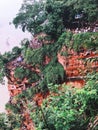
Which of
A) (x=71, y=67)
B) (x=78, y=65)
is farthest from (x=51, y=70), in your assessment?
(x=78, y=65)

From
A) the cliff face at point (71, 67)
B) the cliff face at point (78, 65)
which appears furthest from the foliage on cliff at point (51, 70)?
the cliff face at point (78, 65)

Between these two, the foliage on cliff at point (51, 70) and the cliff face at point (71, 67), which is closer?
the foliage on cliff at point (51, 70)

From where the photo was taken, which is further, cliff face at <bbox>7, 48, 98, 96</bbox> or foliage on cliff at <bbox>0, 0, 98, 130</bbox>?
cliff face at <bbox>7, 48, 98, 96</bbox>

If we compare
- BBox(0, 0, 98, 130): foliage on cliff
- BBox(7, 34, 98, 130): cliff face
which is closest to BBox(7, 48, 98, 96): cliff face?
BBox(7, 34, 98, 130): cliff face

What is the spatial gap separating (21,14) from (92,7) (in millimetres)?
4001

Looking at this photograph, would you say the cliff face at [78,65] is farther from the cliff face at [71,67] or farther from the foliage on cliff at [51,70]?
the foliage on cliff at [51,70]

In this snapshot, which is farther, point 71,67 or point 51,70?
point 51,70

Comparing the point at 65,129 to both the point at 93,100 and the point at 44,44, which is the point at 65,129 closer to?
the point at 93,100

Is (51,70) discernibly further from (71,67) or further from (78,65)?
(78,65)

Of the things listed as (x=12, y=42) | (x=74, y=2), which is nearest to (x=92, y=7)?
(x=74, y=2)

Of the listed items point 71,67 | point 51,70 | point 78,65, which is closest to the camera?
point 78,65

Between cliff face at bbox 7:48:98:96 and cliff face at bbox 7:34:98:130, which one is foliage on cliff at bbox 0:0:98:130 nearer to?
cliff face at bbox 7:34:98:130

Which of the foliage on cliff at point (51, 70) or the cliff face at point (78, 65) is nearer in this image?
the foliage on cliff at point (51, 70)

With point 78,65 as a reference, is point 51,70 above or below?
below
